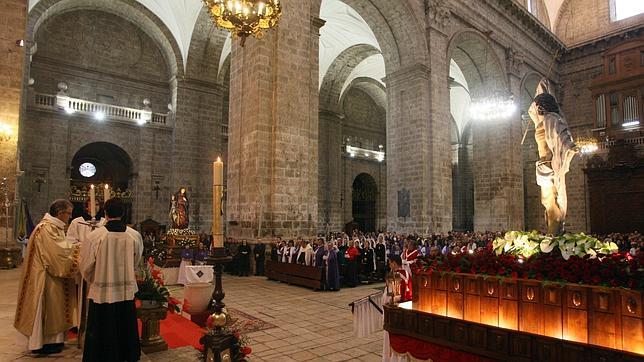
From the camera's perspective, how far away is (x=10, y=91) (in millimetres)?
11797

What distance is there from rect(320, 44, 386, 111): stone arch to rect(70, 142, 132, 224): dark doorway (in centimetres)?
1179

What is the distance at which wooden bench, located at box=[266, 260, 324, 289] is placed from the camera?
9.84m

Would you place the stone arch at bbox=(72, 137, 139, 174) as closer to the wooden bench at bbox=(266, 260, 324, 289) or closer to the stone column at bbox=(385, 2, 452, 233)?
the wooden bench at bbox=(266, 260, 324, 289)

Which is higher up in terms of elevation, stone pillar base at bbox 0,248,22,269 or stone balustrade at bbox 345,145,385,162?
stone balustrade at bbox 345,145,385,162

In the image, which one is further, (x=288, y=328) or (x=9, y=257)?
(x=9, y=257)

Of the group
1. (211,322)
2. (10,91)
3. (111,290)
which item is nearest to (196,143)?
(10,91)

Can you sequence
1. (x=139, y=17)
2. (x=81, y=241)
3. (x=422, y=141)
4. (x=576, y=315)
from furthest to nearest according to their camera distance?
(x=139, y=17) < (x=422, y=141) < (x=81, y=241) < (x=576, y=315)

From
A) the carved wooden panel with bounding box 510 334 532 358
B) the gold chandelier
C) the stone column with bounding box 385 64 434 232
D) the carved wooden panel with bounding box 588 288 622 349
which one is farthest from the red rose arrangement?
the stone column with bounding box 385 64 434 232

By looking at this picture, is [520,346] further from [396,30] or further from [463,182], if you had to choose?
[463,182]

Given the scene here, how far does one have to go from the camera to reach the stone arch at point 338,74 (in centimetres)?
2441

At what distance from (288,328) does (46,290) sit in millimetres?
3294

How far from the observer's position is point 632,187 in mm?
20578

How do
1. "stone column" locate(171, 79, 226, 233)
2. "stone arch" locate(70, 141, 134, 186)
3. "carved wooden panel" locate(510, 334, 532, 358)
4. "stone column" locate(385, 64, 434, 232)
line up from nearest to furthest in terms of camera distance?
"carved wooden panel" locate(510, 334, 532, 358)
"stone column" locate(385, 64, 434, 232)
"stone column" locate(171, 79, 226, 233)
"stone arch" locate(70, 141, 134, 186)

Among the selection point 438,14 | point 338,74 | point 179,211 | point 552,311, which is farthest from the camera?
point 338,74
